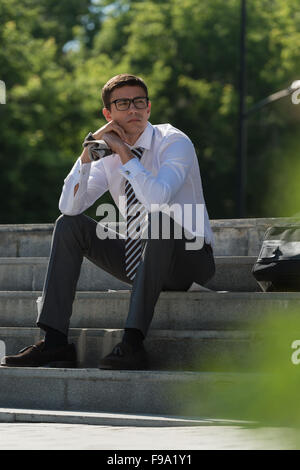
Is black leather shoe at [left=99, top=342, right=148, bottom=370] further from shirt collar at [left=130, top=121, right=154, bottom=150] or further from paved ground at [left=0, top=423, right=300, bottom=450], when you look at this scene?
shirt collar at [left=130, top=121, right=154, bottom=150]

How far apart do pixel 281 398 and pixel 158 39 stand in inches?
1190

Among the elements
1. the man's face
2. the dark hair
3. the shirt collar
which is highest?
the dark hair

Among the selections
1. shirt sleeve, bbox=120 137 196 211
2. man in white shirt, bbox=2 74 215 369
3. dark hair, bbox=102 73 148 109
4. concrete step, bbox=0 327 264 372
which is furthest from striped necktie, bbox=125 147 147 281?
dark hair, bbox=102 73 148 109

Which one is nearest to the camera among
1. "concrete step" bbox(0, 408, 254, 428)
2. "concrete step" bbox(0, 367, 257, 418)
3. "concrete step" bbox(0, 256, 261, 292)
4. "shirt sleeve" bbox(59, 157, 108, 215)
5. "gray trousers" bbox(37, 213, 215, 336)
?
"concrete step" bbox(0, 408, 254, 428)

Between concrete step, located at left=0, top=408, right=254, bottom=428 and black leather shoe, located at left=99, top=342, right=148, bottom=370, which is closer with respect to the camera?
concrete step, located at left=0, top=408, right=254, bottom=428

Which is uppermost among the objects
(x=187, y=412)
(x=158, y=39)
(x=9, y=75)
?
(x=158, y=39)

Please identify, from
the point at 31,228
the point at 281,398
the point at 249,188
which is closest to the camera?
the point at 281,398

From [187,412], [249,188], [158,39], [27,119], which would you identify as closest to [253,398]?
[187,412]

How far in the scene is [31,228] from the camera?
24.8 ft

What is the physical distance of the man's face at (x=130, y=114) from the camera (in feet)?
16.4

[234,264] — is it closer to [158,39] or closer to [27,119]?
[27,119]

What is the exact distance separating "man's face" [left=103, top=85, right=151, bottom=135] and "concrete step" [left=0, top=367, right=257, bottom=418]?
4.49 feet

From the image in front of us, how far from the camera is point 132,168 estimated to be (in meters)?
4.66

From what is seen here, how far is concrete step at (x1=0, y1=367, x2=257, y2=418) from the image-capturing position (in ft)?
14.1
